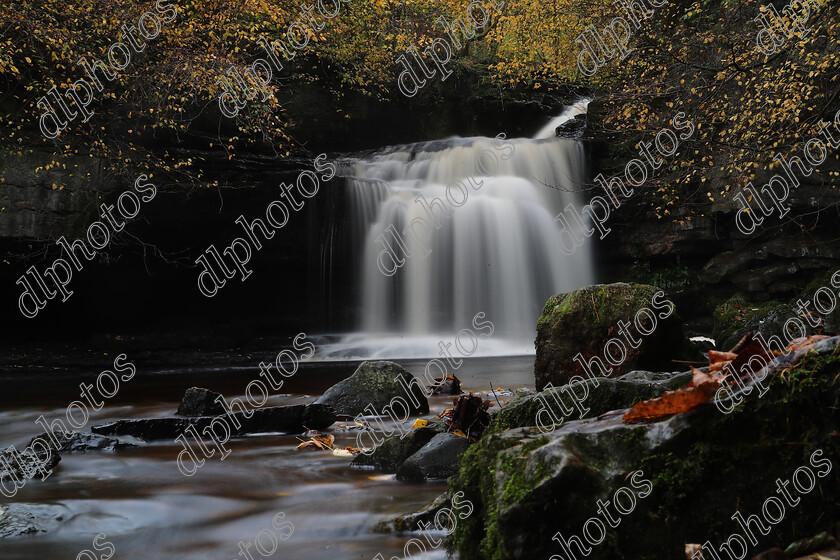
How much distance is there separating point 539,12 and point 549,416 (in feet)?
63.1

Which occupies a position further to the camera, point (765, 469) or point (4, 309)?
point (4, 309)

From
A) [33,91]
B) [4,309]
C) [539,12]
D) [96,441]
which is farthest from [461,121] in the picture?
[96,441]

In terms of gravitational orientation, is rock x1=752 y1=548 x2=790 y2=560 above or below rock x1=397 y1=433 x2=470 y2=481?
above

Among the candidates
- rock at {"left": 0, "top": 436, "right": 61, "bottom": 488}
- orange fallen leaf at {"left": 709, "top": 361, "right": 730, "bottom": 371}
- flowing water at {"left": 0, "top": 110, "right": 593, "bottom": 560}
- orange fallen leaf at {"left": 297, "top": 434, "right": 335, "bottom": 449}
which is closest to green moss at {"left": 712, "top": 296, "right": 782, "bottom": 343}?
flowing water at {"left": 0, "top": 110, "right": 593, "bottom": 560}

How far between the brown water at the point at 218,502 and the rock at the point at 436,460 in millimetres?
95

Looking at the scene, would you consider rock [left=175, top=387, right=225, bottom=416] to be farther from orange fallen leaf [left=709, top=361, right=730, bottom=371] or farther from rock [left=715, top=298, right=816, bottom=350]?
rock [left=715, top=298, right=816, bottom=350]

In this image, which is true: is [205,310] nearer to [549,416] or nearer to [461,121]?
[461,121]

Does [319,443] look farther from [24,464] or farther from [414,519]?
[414,519]

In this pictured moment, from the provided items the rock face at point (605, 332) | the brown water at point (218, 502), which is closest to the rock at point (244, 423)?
the brown water at point (218, 502)

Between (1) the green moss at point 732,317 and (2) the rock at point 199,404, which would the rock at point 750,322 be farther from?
(2) the rock at point 199,404

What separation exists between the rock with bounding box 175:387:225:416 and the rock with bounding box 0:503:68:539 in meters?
2.65

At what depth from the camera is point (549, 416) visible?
2.93m

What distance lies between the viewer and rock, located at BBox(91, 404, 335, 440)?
555 centimetres

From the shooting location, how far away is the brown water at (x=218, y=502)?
3.09 m
